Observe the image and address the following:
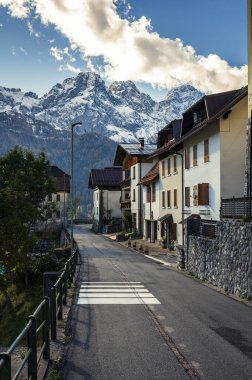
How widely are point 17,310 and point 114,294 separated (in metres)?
10.5

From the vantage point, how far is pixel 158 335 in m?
11.0

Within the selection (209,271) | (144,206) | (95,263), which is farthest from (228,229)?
(144,206)

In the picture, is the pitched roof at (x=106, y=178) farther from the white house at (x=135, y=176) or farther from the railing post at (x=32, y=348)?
the railing post at (x=32, y=348)

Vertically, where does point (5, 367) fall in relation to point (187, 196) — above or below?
below

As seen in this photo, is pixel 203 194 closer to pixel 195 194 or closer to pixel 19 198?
pixel 195 194

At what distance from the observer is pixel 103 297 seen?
56.6 feet

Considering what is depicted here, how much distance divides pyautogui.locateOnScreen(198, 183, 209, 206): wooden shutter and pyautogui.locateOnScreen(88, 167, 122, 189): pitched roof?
5265cm

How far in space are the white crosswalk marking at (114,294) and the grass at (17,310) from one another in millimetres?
4261

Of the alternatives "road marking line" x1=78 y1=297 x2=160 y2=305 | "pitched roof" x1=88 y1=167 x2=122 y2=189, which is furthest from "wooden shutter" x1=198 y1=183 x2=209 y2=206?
"pitched roof" x1=88 y1=167 x2=122 y2=189

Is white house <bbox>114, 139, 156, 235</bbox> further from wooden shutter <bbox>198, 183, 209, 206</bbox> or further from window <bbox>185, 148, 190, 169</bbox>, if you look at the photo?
wooden shutter <bbox>198, 183, 209, 206</bbox>

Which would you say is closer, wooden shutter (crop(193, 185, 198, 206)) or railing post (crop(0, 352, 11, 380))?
railing post (crop(0, 352, 11, 380))

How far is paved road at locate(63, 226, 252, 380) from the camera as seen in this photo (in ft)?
27.3

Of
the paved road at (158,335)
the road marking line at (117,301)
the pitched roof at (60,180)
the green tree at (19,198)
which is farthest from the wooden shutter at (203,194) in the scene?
the pitched roof at (60,180)

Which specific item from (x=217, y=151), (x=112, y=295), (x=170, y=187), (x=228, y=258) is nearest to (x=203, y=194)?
(x=217, y=151)
